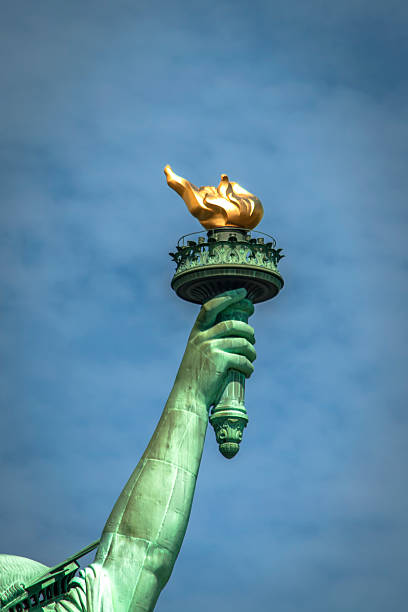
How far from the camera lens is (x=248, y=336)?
23219 mm

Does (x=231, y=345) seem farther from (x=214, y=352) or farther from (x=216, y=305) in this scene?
(x=216, y=305)

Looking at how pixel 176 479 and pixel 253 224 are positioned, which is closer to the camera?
pixel 176 479

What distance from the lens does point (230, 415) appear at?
74.5 ft

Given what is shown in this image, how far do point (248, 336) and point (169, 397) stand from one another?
5.86 ft

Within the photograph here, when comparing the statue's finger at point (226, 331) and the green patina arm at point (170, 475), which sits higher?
the statue's finger at point (226, 331)

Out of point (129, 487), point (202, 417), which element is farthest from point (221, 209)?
point (129, 487)

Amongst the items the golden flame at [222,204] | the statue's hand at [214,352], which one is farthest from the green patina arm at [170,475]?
the golden flame at [222,204]

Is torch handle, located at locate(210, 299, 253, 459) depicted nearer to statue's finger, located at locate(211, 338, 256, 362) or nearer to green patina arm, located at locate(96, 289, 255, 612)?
green patina arm, located at locate(96, 289, 255, 612)

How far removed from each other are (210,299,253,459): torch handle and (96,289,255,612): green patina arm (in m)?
0.15

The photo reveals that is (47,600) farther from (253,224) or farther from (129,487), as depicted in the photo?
(253,224)

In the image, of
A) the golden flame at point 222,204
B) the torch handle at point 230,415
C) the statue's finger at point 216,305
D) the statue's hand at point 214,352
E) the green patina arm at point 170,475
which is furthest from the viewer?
the golden flame at point 222,204

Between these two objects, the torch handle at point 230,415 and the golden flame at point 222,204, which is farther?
the golden flame at point 222,204

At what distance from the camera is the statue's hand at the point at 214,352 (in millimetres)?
22828

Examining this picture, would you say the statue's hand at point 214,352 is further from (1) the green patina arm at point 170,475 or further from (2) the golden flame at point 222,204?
(2) the golden flame at point 222,204
